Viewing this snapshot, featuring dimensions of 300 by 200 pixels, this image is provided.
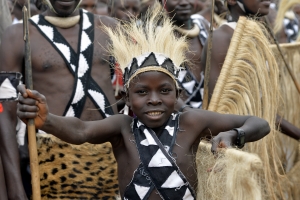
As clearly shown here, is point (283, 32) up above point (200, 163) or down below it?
below

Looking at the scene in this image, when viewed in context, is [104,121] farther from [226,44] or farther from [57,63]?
[226,44]

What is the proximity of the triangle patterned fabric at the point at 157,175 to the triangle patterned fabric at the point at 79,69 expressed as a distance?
3.27ft

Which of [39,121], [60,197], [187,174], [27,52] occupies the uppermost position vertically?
[27,52]

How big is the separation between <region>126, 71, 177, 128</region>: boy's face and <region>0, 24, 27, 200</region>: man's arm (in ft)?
3.40

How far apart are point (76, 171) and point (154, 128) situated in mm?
958

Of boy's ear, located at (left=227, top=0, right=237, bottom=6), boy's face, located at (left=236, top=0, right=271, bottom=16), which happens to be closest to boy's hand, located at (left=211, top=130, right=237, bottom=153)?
boy's face, located at (left=236, top=0, right=271, bottom=16)

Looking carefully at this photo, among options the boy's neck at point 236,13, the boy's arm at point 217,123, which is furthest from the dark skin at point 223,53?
the boy's arm at point 217,123

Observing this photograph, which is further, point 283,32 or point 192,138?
point 283,32

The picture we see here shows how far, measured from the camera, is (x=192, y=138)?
461 cm

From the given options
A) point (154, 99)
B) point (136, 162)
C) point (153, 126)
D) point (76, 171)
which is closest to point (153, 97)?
point (154, 99)

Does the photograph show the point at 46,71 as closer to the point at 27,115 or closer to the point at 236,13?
the point at 27,115

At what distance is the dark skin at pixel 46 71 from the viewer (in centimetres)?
518

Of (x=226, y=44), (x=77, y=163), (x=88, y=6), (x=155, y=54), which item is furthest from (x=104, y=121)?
(x=88, y=6)

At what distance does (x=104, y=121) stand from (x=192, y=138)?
19.8 inches
